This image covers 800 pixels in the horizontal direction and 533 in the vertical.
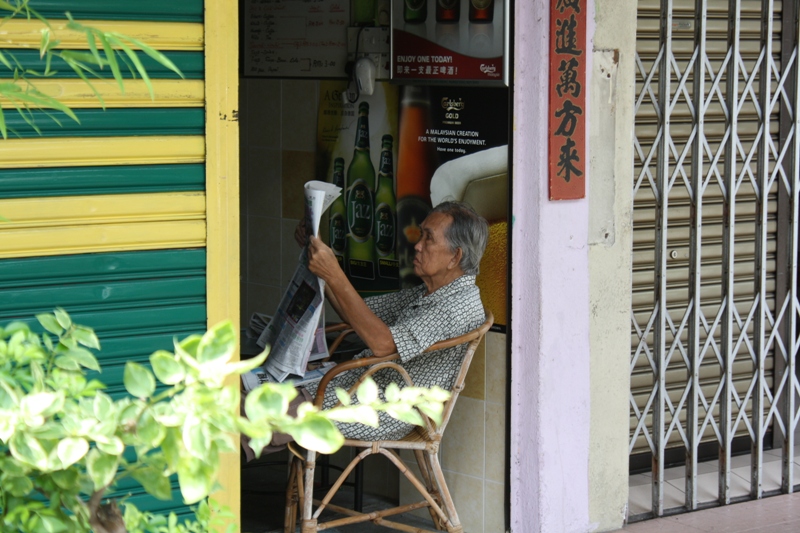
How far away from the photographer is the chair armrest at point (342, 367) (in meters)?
3.74

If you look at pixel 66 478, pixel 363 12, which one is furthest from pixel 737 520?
pixel 66 478

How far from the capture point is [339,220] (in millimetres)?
5035

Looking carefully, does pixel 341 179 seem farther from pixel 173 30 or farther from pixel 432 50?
pixel 173 30

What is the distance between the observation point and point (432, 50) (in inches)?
175

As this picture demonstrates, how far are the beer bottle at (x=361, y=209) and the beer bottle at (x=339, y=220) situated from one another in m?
0.04

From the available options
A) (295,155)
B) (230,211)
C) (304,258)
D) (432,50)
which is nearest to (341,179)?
(295,155)

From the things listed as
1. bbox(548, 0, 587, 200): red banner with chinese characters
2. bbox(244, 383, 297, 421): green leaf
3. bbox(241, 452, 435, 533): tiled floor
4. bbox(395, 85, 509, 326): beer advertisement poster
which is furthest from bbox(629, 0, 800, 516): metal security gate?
bbox(244, 383, 297, 421): green leaf

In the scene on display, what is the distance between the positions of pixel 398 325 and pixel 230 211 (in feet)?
3.22

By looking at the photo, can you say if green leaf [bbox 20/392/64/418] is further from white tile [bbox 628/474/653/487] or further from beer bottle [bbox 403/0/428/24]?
white tile [bbox 628/474/653/487]

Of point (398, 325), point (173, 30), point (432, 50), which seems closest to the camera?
point (173, 30)

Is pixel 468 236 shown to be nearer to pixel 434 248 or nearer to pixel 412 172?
pixel 434 248

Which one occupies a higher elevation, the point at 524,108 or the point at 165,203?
the point at 524,108

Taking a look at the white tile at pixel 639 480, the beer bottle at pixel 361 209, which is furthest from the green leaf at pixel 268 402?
the white tile at pixel 639 480

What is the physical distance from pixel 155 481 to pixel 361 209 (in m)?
3.71
